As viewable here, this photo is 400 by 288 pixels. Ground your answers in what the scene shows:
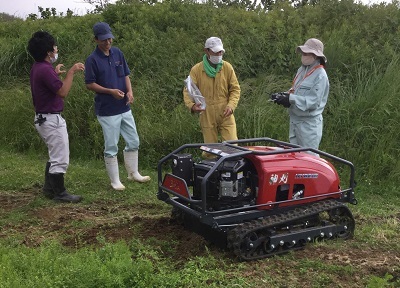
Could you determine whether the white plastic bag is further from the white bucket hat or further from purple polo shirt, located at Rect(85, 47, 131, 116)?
the white bucket hat

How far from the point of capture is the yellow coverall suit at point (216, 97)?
6.58 m

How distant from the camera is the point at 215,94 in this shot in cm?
662

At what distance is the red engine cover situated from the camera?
480 cm

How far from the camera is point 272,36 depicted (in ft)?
38.1

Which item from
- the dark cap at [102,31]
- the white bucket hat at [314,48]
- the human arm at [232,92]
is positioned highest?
the dark cap at [102,31]

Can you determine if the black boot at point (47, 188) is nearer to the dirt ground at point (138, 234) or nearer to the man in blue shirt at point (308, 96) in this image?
the dirt ground at point (138, 234)

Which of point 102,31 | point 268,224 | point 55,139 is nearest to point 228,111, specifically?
point 102,31

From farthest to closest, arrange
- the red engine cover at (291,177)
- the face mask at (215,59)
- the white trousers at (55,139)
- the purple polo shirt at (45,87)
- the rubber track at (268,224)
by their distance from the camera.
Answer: the face mask at (215,59) → the white trousers at (55,139) → the purple polo shirt at (45,87) → the red engine cover at (291,177) → the rubber track at (268,224)

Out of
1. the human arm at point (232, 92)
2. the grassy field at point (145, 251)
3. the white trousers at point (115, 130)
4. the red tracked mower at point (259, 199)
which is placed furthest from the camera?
the white trousers at point (115, 130)

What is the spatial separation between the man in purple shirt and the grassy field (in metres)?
0.54

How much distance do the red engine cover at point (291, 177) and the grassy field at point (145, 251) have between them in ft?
1.67

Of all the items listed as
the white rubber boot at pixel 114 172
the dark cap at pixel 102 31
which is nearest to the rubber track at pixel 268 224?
the white rubber boot at pixel 114 172

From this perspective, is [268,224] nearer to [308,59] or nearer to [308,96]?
[308,96]

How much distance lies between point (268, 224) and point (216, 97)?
2385 mm
